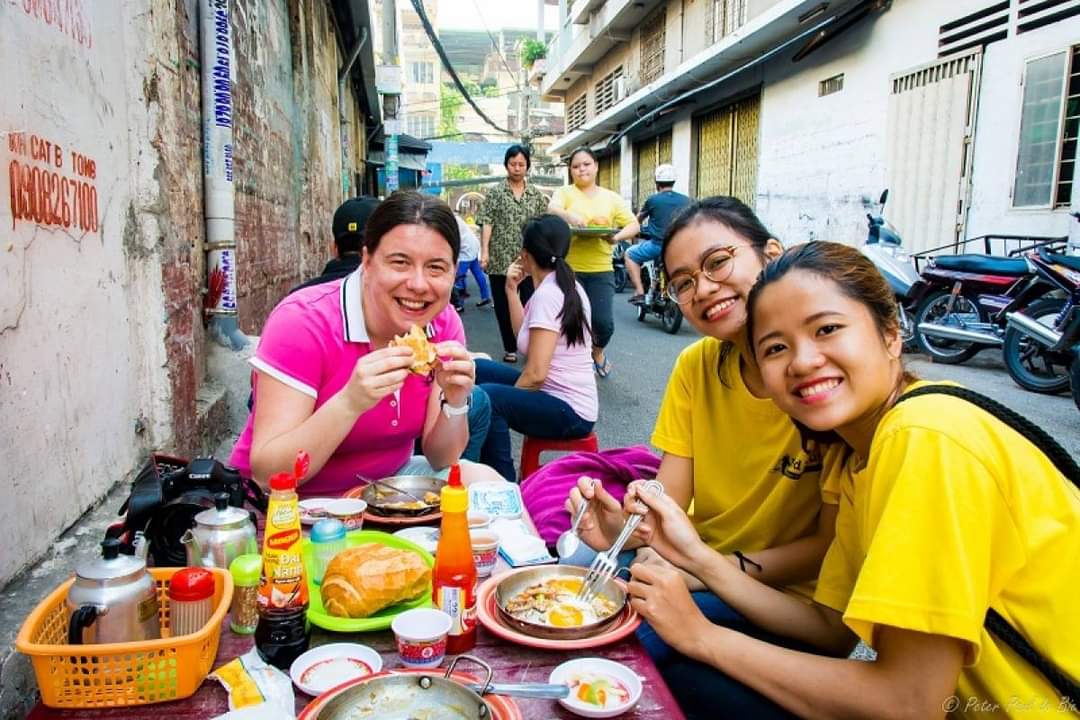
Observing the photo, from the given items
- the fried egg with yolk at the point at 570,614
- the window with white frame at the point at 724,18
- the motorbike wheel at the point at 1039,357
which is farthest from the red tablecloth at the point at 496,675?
the window with white frame at the point at 724,18

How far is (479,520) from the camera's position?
6.98 feet

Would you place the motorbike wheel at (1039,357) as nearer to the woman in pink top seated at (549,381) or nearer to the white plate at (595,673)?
the woman in pink top seated at (549,381)

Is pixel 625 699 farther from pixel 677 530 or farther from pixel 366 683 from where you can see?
pixel 677 530

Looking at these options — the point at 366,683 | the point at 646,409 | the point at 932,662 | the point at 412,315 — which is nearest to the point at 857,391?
the point at 932,662

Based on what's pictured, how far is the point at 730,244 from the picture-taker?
2.27 metres

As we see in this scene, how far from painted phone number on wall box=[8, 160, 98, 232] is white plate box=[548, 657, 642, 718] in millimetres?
1884

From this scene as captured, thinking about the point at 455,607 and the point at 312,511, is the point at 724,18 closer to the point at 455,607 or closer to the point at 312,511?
the point at 312,511

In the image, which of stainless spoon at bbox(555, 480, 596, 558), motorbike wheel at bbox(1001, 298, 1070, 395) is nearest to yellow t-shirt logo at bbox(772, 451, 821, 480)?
stainless spoon at bbox(555, 480, 596, 558)

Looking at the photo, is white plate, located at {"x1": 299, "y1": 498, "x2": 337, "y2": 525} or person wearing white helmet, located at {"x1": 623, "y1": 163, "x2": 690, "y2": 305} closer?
white plate, located at {"x1": 299, "y1": 498, "x2": 337, "y2": 525}

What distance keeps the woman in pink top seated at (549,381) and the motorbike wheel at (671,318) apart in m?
6.14

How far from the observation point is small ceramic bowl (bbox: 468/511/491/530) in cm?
209

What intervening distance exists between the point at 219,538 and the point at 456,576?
54 centimetres

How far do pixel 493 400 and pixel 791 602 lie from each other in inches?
100

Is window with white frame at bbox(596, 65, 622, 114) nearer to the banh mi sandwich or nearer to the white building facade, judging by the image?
the white building facade
